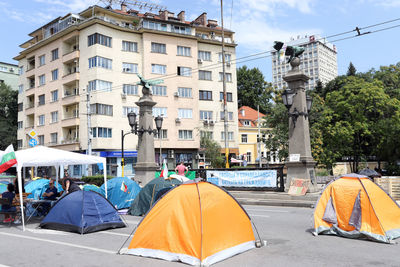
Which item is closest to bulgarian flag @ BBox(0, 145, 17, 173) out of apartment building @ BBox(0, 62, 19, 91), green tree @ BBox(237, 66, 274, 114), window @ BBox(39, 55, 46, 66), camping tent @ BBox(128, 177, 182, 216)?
camping tent @ BBox(128, 177, 182, 216)

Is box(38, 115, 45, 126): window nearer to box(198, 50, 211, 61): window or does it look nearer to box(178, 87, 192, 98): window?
box(178, 87, 192, 98): window

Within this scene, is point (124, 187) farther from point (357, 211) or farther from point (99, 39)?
point (99, 39)

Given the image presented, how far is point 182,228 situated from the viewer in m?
6.69

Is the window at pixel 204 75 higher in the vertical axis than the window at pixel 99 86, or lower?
higher

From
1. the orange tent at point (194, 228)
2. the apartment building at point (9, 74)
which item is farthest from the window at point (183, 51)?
the apartment building at point (9, 74)

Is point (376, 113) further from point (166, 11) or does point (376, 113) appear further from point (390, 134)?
point (166, 11)

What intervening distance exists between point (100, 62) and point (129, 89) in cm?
488

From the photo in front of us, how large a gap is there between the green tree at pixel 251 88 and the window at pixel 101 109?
32.5 metres

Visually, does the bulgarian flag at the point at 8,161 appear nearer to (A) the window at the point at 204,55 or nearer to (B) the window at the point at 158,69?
(B) the window at the point at 158,69

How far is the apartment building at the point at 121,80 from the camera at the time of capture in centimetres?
4275

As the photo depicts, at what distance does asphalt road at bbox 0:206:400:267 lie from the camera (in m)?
6.40

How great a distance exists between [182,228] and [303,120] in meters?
10.4

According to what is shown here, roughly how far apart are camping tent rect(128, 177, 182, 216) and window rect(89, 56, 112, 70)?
32806 millimetres

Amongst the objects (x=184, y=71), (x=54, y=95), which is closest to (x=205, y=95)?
(x=184, y=71)
